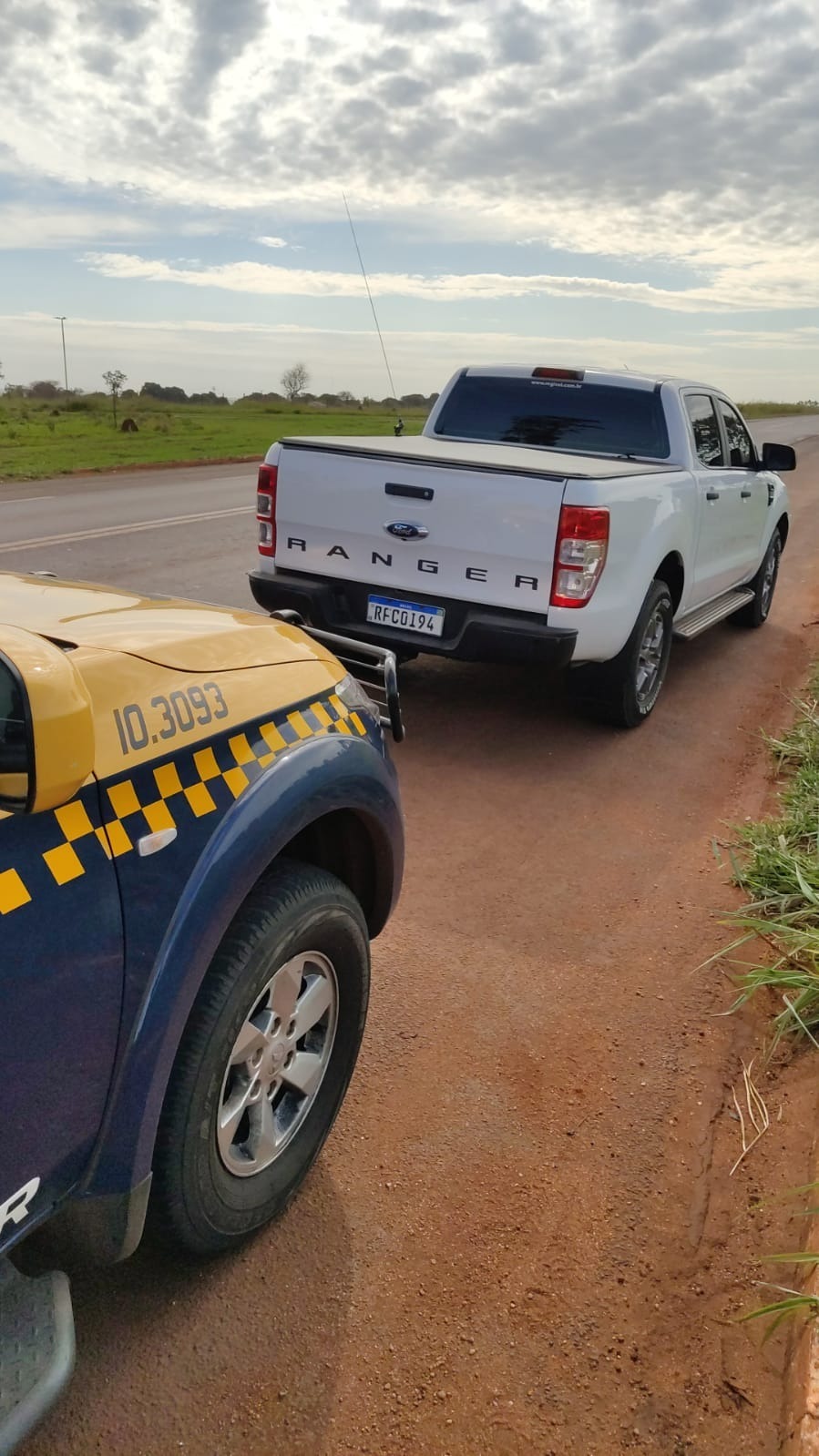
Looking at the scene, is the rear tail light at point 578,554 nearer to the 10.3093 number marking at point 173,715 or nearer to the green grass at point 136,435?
the 10.3093 number marking at point 173,715

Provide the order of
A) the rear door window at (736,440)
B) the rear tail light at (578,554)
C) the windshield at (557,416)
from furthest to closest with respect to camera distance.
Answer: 1. the rear door window at (736,440)
2. the windshield at (557,416)
3. the rear tail light at (578,554)

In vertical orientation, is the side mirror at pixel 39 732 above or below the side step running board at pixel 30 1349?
above

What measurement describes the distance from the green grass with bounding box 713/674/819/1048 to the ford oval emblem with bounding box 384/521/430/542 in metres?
2.12

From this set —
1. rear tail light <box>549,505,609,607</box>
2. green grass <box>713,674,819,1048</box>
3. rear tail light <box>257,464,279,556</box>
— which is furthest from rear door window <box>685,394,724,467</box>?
rear tail light <box>257,464,279,556</box>

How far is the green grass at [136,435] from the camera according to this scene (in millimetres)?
22734

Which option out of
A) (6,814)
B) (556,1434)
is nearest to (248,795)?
(6,814)

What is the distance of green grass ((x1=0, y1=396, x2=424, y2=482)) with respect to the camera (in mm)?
22734

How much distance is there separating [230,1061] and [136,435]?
3216 centimetres

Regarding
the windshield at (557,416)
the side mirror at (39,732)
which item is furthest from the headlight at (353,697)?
→ the windshield at (557,416)

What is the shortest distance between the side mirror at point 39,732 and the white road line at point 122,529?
925cm

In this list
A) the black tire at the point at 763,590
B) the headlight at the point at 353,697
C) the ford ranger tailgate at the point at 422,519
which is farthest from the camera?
the black tire at the point at 763,590

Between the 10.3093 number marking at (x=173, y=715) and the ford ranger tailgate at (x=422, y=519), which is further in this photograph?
the ford ranger tailgate at (x=422, y=519)

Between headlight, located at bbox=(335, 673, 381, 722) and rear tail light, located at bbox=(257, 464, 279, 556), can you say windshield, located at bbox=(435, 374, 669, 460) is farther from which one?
headlight, located at bbox=(335, 673, 381, 722)

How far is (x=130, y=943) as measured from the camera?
1.77m
